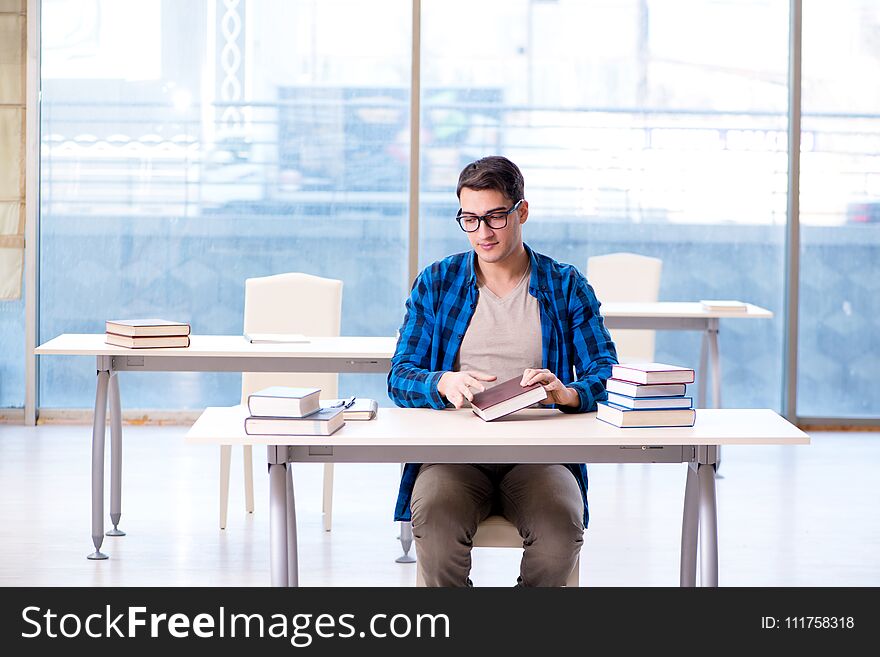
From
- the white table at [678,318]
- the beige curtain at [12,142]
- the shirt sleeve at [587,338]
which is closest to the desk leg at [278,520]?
the shirt sleeve at [587,338]

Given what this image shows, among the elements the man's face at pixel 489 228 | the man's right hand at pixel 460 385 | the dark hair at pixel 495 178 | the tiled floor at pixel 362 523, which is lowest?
the tiled floor at pixel 362 523

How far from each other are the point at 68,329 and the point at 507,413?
4.21 m

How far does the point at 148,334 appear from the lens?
12.0 ft

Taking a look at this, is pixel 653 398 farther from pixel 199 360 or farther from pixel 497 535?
pixel 199 360

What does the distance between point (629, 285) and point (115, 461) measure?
8.56 ft

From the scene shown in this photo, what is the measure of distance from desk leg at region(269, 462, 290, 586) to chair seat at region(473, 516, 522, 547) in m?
0.45

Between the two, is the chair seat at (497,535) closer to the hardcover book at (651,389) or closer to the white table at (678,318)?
the hardcover book at (651,389)

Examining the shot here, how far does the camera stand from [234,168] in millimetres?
6125

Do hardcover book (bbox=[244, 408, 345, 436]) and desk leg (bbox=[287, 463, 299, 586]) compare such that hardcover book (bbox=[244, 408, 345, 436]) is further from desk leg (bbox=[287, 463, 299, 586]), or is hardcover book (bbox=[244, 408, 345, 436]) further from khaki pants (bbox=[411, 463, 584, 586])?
khaki pants (bbox=[411, 463, 584, 586])

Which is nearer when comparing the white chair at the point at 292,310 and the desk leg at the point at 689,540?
the desk leg at the point at 689,540

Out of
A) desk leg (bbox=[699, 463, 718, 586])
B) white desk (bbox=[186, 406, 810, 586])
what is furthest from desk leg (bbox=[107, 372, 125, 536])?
desk leg (bbox=[699, 463, 718, 586])

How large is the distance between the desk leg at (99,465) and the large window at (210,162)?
2482mm

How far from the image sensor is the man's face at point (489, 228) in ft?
9.04

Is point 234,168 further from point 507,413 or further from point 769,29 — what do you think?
point 507,413
